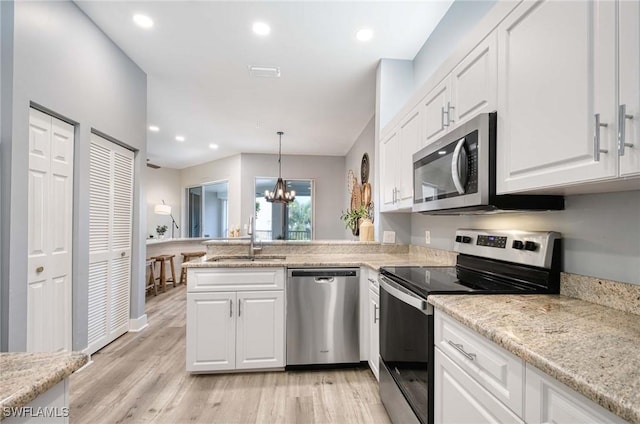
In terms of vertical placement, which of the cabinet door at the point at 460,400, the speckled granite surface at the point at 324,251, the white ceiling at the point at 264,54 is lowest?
the cabinet door at the point at 460,400

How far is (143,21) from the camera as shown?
2.53 metres

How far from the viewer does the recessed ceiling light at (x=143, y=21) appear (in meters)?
2.48

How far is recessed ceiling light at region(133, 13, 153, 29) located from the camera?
2.48 m

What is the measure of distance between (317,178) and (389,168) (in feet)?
15.2

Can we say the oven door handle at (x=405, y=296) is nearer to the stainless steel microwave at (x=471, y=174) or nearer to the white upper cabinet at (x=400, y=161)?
the stainless steel microwave at (x=471, y=174)

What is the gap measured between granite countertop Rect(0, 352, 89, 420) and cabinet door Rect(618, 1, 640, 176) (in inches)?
56.4

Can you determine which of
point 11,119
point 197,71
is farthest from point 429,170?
point 197,71

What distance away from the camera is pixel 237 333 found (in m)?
2.39

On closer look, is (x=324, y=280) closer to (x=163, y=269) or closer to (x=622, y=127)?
(x=622, y=127)

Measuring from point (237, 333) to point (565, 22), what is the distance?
255cm

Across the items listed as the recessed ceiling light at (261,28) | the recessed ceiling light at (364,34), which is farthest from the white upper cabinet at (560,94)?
the recessed ceiling light at (261,28)

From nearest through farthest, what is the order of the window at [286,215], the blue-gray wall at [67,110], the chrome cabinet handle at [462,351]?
the chrome cabinet handle at [462,351] < the blue-gray wall at [67,110] < the window at [286,215]

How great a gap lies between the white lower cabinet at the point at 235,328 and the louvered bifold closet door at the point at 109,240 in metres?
1.12

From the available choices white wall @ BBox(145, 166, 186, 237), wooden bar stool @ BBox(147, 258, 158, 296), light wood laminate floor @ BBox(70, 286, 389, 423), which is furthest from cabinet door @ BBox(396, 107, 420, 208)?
white wall @ BBox(145, 166, 186, 237)
